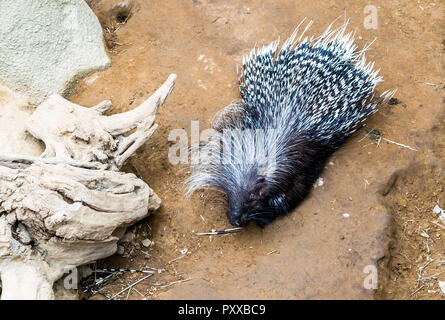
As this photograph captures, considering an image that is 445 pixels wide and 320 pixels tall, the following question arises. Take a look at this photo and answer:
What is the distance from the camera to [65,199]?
8.05 ft

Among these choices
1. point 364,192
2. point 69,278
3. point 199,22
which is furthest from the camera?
point 199,22

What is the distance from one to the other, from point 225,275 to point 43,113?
147cm

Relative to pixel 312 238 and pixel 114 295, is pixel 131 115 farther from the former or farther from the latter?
pixel 312 238

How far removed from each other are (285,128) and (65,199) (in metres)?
1.43

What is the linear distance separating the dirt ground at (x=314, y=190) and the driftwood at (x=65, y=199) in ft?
0.99

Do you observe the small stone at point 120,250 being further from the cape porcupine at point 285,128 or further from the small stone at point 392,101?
the small stone at point 392,101

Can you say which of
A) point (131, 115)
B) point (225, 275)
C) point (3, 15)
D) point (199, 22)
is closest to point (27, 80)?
point (3, 15)

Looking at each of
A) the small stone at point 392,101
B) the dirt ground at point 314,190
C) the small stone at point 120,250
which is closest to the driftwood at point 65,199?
the small stone at point 120,250

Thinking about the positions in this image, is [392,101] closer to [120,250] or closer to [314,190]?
[314,190]

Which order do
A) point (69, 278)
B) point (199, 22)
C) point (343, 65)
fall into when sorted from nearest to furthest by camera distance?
point (69, 278), point (343, 65), point (199, 22)

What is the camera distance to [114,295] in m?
2.61

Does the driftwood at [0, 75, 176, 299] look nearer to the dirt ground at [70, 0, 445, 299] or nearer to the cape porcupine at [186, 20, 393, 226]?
the dirt ground at [70, 0, 445, 299]

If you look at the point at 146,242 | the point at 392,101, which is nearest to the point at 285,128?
the point at 392,101

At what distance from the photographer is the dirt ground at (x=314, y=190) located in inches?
103
